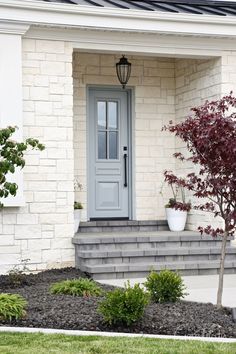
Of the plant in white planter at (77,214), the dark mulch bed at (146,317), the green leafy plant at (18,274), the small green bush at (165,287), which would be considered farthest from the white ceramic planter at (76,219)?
the small green bush at (165,287)

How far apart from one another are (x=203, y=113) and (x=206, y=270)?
→ 3.87m

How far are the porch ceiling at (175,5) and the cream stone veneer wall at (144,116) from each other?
3.72 feet

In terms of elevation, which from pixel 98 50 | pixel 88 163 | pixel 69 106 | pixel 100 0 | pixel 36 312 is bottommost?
pixel 36 312

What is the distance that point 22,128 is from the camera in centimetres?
1002

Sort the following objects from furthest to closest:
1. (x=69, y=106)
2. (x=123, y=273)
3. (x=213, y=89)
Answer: (x=213, y=89) < (x=69, y=106) < (x=123, y=273)

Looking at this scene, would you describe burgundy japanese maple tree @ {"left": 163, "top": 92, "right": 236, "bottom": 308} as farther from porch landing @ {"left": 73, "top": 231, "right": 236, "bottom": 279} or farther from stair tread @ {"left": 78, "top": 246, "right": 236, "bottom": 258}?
stair tread @ {"left": 78, "top": 246, "right": 236, "bottom": 258}

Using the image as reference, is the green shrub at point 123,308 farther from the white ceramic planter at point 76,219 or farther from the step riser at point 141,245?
the white ceramic planter at point 76,219

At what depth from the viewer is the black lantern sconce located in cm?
1166

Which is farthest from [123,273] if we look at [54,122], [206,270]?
[54,122]

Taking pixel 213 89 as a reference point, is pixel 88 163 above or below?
below

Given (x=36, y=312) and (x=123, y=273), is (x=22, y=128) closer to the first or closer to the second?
(x=123, y=273)

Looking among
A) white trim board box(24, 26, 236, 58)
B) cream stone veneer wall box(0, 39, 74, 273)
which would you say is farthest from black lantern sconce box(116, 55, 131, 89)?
cream stone veneer wall box(0, 39, 74, 273)

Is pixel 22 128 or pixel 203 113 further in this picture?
pixel 22 128

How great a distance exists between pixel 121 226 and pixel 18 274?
2812mm
